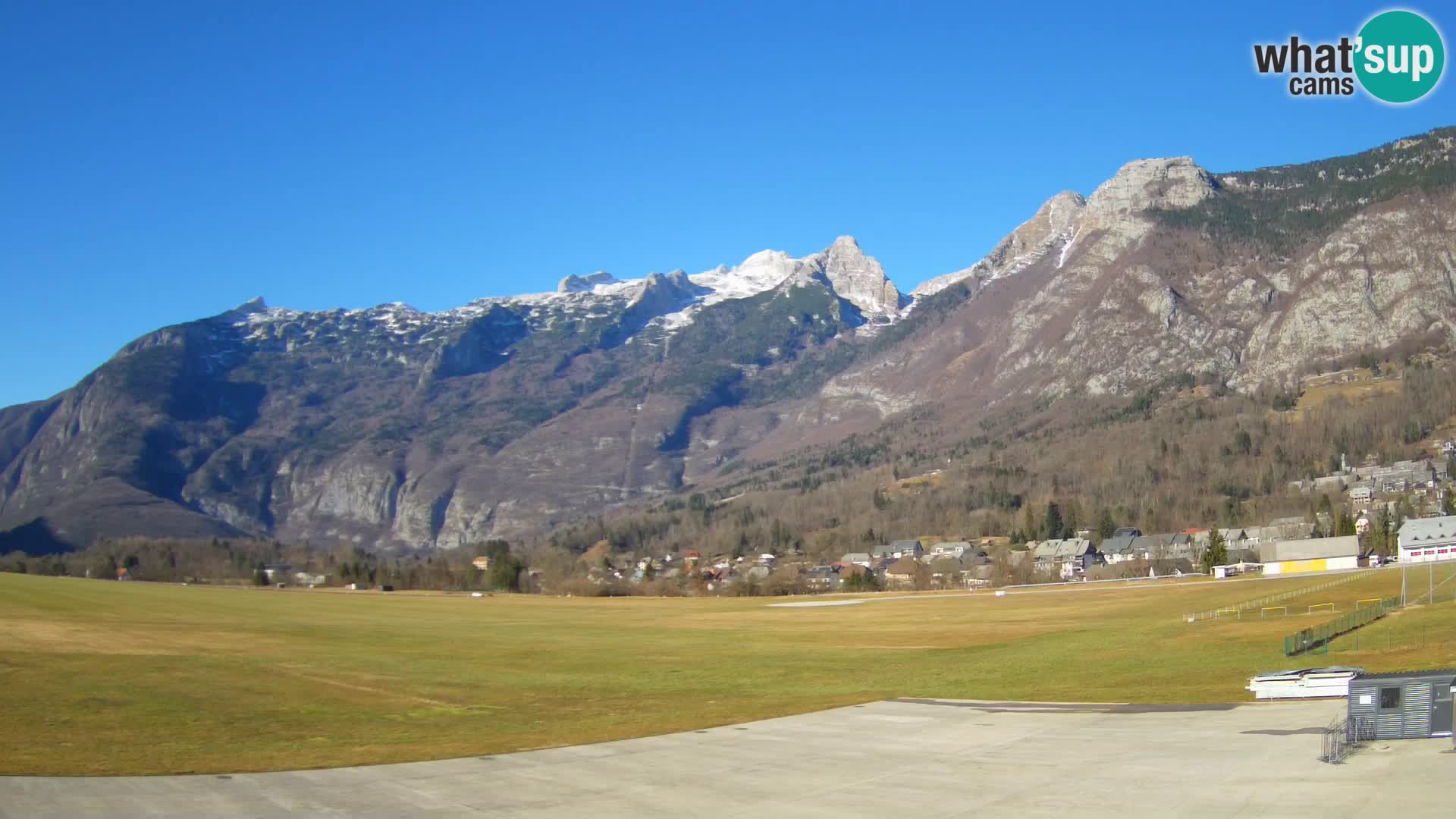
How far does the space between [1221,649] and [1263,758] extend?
85.6 ft

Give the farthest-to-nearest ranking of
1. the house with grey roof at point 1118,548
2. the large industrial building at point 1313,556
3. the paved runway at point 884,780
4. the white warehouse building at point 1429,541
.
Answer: the house with grey roof at point 1118,548 < the large industrial building at point 1313,556 < the white warehouse building at point 1429,541 < the paved runway at point 884,780

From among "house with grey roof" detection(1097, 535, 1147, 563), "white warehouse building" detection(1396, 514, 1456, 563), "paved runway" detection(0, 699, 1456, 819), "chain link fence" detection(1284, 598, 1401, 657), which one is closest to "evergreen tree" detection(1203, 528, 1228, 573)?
"house with grey roof" detection(1097, 535, 1147, 563)

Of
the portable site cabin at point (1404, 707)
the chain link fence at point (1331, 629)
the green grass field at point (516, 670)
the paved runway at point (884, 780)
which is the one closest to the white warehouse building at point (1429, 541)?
the chain link fence at point (1331, 629)

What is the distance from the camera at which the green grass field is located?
114 ft

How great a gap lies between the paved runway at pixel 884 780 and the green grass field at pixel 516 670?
2.83 meters

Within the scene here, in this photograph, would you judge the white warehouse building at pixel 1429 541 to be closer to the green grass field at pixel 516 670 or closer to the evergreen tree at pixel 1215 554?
the green grass field at pixel 516 670

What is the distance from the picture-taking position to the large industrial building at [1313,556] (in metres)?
128

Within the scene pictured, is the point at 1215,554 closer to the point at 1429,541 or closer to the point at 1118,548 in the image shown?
the point at 1118,548

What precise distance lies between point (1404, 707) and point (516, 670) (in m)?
39.4

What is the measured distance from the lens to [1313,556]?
430ft

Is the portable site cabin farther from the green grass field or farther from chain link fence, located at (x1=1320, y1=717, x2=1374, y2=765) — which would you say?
the green grass field

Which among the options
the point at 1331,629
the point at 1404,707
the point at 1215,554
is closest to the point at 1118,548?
the point at 1215,554

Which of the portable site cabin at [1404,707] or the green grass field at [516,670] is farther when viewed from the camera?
the green grass field at [516,670]

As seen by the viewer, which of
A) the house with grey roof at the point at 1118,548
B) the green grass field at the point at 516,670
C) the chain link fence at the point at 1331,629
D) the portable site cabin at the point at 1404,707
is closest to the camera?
the portable site cabin at the point at 1404,707
